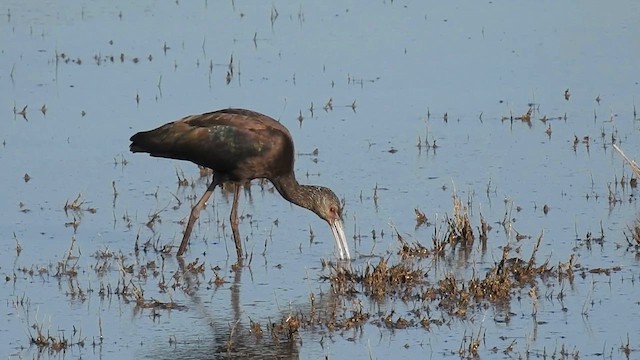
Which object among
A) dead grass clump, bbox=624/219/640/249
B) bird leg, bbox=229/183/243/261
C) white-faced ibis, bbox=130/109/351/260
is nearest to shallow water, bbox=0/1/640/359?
dead grass clump, bbox=624/219/640/249

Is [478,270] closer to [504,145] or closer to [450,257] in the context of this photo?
[450,257]

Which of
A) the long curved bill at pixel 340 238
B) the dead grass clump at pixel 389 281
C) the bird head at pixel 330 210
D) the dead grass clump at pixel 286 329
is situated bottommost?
the dead grass clump at pixel 286 329

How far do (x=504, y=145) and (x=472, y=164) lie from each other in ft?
2.69

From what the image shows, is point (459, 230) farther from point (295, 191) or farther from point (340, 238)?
point (295, 191)

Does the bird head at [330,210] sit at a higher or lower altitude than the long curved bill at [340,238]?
higher

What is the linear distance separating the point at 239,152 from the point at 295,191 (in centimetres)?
50

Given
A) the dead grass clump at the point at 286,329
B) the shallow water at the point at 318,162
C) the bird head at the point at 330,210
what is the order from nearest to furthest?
1. the dead grass clump at the point at 286,329
2. the shallow water at the point at 318,162
3. the bird head at the point at 330,210

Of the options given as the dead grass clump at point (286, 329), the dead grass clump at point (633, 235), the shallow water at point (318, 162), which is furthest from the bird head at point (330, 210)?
the dead grass clump at point (286, 329)

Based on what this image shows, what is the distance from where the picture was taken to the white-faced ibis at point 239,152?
1195 centimetres

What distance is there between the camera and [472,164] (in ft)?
47.6

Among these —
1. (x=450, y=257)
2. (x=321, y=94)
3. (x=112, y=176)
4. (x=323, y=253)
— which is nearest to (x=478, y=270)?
(x=450, y=257)

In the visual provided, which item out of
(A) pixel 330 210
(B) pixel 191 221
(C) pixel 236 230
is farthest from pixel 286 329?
(B) pixel 191 221

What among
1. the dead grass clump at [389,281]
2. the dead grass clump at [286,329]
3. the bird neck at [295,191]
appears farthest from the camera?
the bird neck at [295,191]

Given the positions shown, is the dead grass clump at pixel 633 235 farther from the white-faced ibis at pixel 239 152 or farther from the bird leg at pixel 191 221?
the bird leg at pixel 191 221
